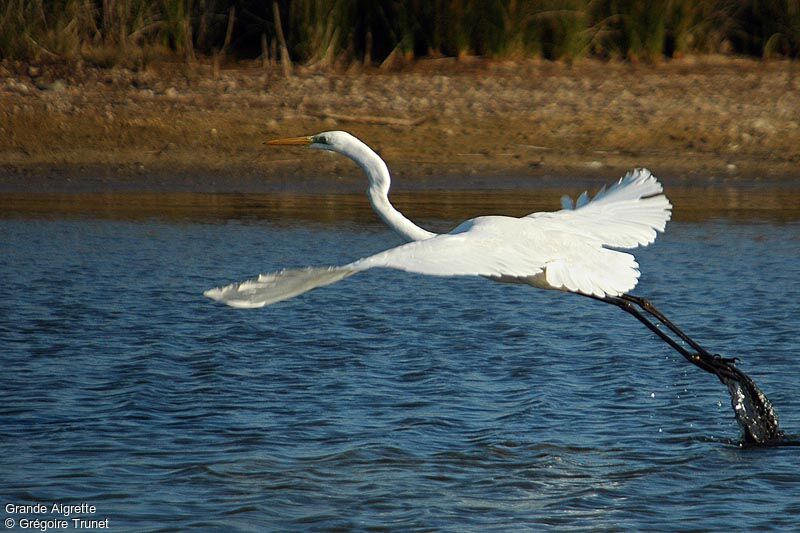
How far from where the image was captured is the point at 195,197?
45.0ft

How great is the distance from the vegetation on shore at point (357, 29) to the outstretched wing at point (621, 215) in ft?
29.8

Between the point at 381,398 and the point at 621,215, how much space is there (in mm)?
1619

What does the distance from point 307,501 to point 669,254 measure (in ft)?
21.5

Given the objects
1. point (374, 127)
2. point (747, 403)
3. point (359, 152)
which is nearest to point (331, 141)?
point (359, 152)

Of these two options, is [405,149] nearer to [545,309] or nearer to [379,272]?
[379,272]

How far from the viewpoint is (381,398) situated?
23.3 feet

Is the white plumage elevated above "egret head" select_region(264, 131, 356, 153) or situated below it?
below

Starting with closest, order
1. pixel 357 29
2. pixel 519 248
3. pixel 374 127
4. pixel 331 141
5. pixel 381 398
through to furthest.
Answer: pixel 519 248 < pixel 331 141 < pixel 381 398 < pixel 374 127 < pixel 357 29

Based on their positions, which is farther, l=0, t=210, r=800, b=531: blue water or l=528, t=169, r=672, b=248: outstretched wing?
l=528, t=169, r=672, b=248: outstretched wing

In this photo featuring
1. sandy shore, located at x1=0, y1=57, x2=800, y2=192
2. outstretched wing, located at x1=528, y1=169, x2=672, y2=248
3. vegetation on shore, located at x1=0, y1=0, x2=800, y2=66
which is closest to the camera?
outstretched wing, located at x1=528, y1=169, x2=672, y2=248

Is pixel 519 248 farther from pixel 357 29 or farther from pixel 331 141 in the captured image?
pixel 357 29

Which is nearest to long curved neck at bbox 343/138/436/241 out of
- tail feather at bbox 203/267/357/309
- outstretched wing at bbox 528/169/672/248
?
outstretched wing at bbox 528/169/672/248

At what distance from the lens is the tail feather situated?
14.7 feet

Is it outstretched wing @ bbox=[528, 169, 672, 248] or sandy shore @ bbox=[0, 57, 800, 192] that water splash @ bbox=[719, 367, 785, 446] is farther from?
sandy shore @ bbox=[0, 57, 800, 192]
